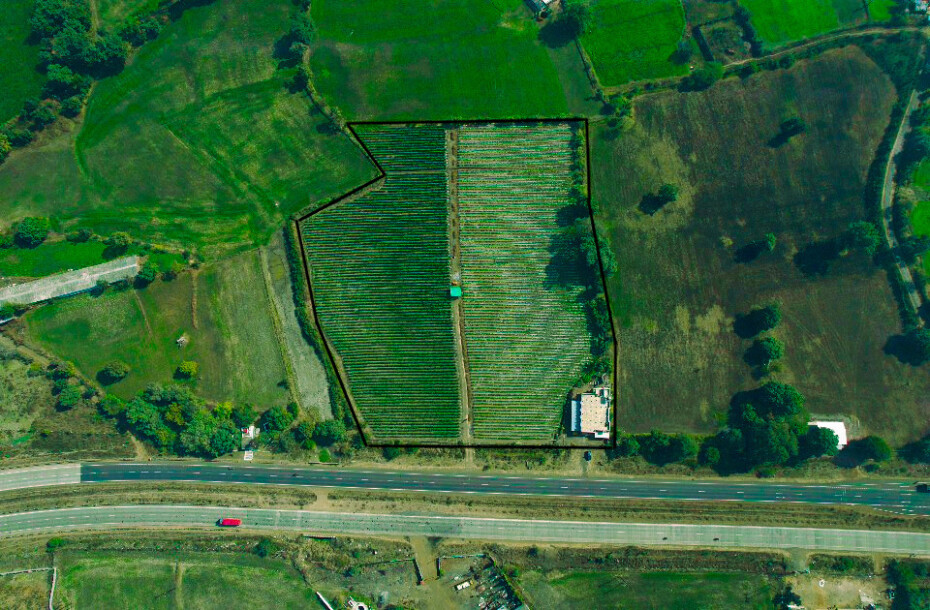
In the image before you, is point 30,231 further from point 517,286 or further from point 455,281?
point 517,286

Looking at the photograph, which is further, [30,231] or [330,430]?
[30,231]

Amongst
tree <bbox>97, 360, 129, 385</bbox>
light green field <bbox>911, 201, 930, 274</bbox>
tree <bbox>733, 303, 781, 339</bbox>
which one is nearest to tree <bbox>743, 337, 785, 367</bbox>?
tree <bbox>733, 303, 781, 339</bbox>

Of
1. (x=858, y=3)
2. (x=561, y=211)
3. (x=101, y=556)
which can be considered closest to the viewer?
(x=101, y=556)

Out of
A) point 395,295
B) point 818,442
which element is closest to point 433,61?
point 395,295

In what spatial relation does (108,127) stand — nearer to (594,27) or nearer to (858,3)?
(594,27)

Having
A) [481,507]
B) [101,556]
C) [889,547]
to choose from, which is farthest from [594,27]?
[101,556]

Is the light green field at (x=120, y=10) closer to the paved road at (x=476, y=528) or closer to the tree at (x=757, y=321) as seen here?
the paved road at (x=476, y=528)
